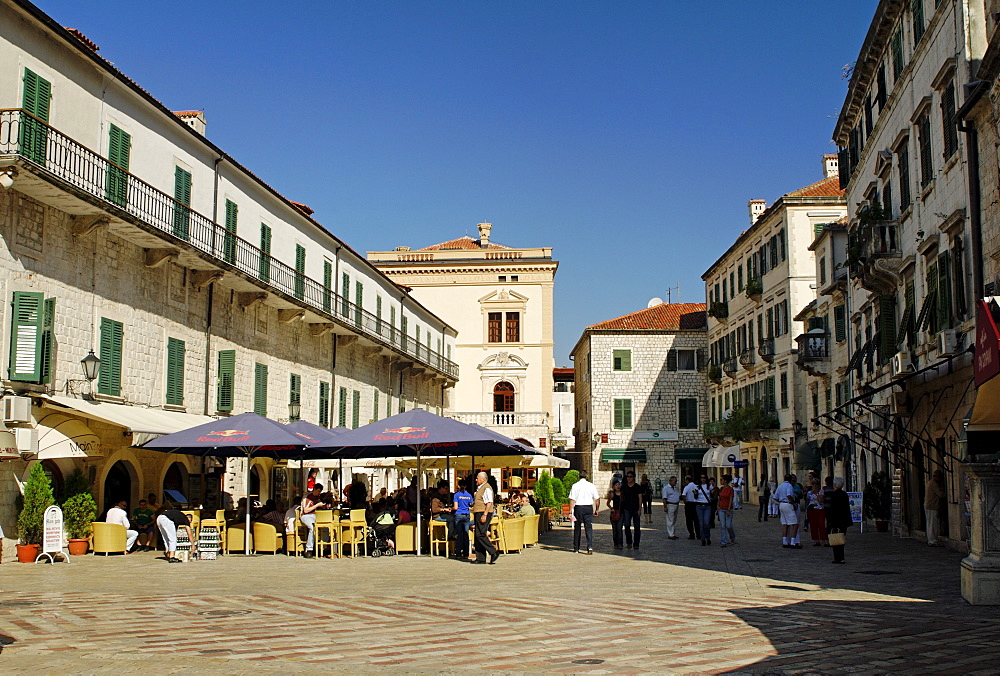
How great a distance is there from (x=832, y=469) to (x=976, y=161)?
22.2m

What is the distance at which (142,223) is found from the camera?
20.1 metres

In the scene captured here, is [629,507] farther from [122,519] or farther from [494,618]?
[494,618]

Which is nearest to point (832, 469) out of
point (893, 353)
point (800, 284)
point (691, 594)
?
point (800, 284)

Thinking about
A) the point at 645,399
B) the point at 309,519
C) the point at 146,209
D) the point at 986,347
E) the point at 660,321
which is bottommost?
the point at 309,519

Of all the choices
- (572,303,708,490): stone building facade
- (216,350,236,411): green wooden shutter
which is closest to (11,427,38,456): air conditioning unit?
(216,350,236,411): green wooden shutter

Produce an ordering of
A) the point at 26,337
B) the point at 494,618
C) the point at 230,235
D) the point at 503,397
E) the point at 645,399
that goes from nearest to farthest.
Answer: the point at 494,618
the point at 26,337
the point at 230,235
the point at 645,399
the point at 503,397

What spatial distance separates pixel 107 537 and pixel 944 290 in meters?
16.5

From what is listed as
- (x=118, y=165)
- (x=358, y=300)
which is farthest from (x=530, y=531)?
(x=358, y=300)

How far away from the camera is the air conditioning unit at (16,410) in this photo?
54.1ft

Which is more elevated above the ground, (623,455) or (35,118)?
(35,118)

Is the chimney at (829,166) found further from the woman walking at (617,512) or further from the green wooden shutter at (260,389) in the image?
the woman walking at (617,512)

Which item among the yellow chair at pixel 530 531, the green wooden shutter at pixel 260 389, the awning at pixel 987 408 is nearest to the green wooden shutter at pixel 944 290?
the awning at pixel 987 408

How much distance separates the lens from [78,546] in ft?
60.2

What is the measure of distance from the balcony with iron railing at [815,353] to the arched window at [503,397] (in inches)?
→ 930
